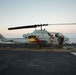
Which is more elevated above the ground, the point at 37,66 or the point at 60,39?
the point at 60,39

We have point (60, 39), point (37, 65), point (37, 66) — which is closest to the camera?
point (37, 66)

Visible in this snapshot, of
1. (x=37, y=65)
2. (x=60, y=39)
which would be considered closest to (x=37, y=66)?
(x=37, y=65)

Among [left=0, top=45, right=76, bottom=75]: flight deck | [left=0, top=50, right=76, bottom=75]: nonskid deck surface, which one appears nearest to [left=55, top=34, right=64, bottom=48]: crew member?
[left=0, top=45, right=76, bottom=75]: flight deck

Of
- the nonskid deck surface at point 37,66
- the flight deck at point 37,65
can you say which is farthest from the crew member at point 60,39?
the nonskid deck surface at point 37,66

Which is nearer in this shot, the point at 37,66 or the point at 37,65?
the point at 37,66

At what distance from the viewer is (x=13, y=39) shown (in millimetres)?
25625

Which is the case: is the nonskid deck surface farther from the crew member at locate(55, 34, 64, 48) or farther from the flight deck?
the crew member at locate(55, 34, 64, 48)

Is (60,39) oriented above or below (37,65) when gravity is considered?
above

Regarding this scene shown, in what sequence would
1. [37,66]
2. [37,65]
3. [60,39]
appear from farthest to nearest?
[60,39] < [37,65] < [37,66]

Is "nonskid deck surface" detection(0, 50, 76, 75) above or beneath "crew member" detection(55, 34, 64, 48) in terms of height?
beneath

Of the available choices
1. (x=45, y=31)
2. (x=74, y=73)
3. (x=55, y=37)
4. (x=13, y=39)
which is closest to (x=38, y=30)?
(x=45, y=31)

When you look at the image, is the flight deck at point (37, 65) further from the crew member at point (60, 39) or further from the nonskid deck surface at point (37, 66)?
the crew member at point (60, 39)

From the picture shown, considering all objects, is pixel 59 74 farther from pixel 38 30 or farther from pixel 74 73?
pixel 38 30

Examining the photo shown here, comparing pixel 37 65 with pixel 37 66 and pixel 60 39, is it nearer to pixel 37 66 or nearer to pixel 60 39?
pixel 37 66
